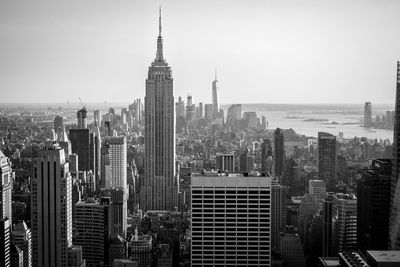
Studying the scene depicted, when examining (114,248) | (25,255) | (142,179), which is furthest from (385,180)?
(142,179)

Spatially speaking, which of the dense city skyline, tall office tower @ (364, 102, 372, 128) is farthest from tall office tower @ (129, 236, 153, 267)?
tall office tower @ (364, 102, 372, 128)

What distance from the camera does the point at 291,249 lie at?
8875mm

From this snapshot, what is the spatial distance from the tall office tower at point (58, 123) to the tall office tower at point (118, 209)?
1890 mm

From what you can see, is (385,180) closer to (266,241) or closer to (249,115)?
(266,241)

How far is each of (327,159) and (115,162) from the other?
4.74 meters

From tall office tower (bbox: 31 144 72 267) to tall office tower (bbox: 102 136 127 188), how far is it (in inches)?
151

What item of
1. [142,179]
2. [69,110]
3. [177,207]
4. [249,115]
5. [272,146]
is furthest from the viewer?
[142,179]

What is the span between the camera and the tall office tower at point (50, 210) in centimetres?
801

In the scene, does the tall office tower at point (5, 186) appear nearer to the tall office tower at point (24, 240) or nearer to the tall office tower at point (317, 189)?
the tall office tower at point (24, 240)

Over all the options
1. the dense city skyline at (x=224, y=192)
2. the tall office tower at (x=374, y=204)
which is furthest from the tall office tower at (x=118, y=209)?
the tall office tower at (x=374, y=204)

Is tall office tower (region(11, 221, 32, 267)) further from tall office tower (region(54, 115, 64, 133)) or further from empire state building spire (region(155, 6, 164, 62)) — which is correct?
→ empire state building spire (region(155, 6, 164, 62))

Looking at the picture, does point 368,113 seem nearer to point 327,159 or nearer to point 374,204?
point 374,204

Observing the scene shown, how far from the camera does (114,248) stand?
9344mm

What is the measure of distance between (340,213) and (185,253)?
8.30 ft
